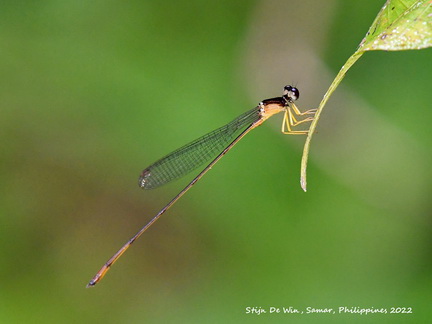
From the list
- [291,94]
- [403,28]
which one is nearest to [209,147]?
[291,94]

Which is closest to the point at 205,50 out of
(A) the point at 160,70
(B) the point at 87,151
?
(A) the point at 160,70

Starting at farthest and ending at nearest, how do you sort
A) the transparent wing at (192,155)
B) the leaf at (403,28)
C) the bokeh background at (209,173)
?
the transparent wing at (192,155) → the bokeh background at (209,173) → the leaf at (403,28)

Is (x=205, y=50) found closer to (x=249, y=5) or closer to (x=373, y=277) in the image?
(x=249, y=5)

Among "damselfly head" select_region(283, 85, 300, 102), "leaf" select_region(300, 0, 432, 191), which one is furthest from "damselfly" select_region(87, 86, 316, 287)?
"leaf" select_region(300, 0, 432, 191)

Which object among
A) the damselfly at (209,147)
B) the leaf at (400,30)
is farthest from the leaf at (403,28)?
the damselfly at (209,147)

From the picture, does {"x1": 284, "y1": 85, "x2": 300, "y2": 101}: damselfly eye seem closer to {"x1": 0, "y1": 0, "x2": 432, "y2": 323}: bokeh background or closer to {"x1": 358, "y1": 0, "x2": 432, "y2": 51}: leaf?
{"x1": 0, "y1": 0, "x2": 432, "y2": 323}: bokeh background

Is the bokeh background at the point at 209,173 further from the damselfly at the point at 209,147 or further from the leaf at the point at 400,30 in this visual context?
the leaf at the point at 400,30

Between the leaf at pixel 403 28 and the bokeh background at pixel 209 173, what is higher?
the bokeh background at pixel 209 173
